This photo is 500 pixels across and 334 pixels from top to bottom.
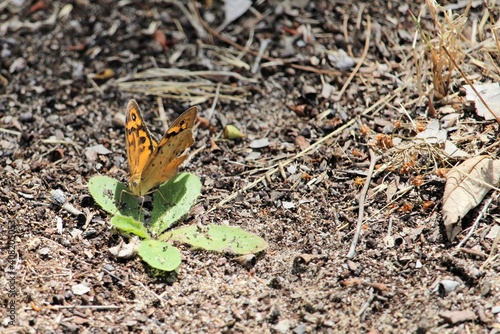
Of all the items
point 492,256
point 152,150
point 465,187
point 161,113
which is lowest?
point 492,256

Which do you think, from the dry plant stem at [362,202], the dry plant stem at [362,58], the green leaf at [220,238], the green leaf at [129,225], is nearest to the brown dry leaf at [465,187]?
the dry plant stem at [362,202]

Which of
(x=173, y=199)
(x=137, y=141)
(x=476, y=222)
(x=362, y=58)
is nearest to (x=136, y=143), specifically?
(x=137, y=141)

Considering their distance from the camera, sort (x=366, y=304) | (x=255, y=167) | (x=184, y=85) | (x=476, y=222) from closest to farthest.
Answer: (x=366, y=304)
(x=476, y=222)
(x=255, y=167)
(x=184, y=85)

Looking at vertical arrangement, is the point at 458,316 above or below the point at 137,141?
below

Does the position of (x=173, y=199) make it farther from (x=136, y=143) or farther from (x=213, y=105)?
(x=213, y=105)

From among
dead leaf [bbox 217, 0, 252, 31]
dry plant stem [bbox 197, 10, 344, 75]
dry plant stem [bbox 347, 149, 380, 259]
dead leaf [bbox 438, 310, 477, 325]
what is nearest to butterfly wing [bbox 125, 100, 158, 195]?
dry plant stem [bbox 347, 149, 380, 259]

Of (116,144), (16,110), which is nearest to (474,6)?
(116,144)
